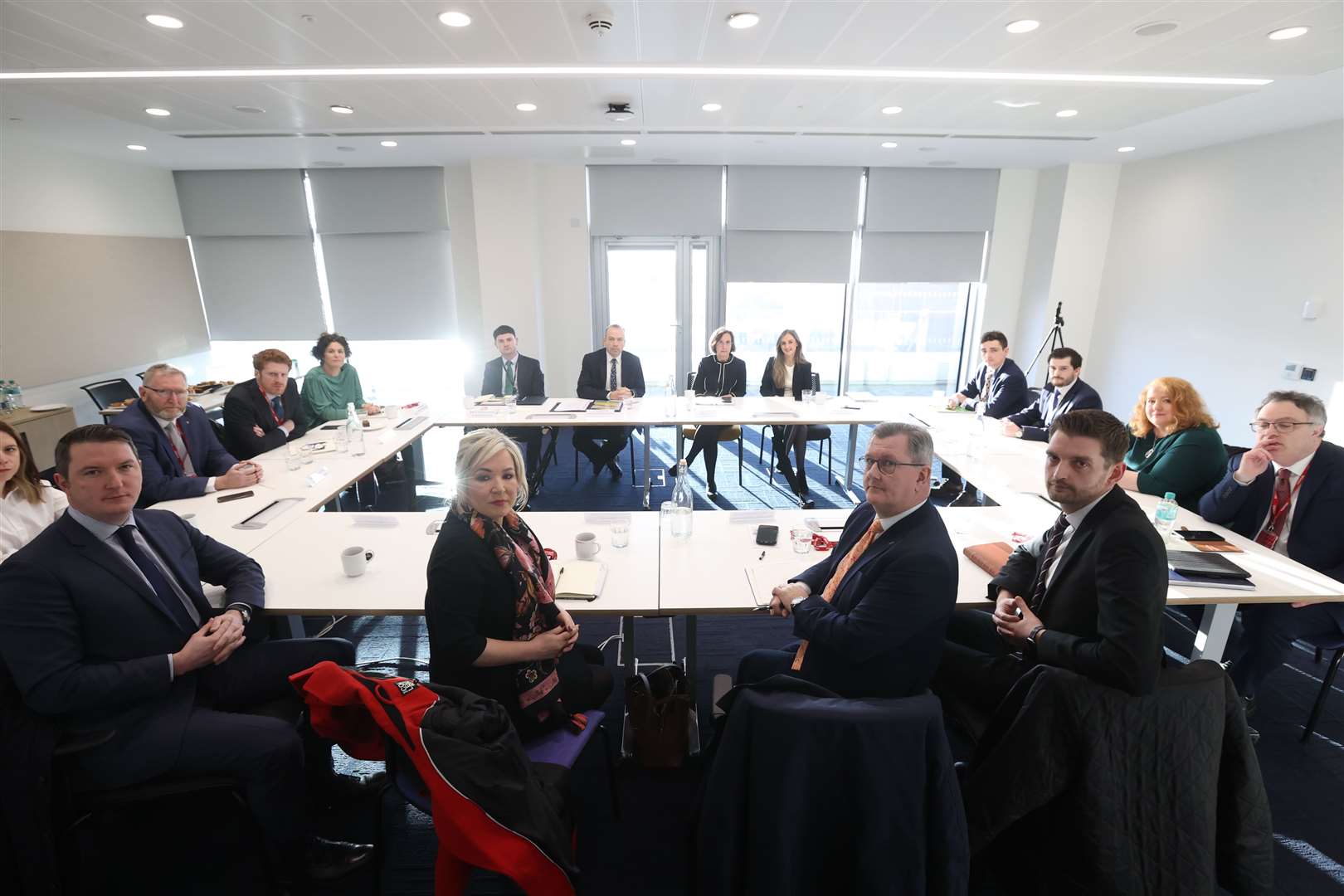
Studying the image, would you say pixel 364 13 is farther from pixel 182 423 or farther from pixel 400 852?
pixel 400 852

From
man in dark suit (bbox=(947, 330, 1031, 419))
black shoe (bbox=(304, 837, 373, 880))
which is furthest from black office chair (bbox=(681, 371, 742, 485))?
black shoe (bbox=(304, 837, 373, 880))

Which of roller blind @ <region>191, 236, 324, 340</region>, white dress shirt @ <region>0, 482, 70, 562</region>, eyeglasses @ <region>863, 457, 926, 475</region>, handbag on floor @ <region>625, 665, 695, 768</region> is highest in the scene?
roller blind @ <region>191, 236, 324, 340</region>

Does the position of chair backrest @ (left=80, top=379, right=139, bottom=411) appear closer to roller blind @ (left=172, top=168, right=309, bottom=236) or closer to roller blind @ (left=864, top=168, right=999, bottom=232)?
roller blind @ (left=172, top=168, right=309, bottom=236)

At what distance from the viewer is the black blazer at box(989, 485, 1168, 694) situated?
151 centimetres

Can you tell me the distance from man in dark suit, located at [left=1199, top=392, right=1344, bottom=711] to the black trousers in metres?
3.99

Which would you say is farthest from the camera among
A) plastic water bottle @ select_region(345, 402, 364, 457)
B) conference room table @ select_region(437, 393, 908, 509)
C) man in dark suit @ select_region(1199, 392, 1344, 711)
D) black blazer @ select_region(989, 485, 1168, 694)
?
conference room table @ select_region(437, 393, 908, 509)

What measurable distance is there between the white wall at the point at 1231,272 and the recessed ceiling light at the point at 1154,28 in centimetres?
304

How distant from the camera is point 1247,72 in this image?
11.7ft

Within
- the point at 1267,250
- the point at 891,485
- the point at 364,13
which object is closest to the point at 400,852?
the point at 891,485

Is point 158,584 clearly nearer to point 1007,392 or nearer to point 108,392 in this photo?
point 1007,392

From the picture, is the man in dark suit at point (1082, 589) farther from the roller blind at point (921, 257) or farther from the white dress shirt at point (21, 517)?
the roller blind at point (921, 257)

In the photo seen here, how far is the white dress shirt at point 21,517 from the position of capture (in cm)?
222

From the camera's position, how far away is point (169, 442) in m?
3.14

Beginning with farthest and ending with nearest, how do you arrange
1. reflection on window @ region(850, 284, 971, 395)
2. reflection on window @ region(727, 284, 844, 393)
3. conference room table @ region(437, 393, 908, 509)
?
reflection on window @ region(850, 284, 971, 395) < reflection on window @ region(727, 284, 844, 393) < conference room table @ region(437, 393, 908, 509)
